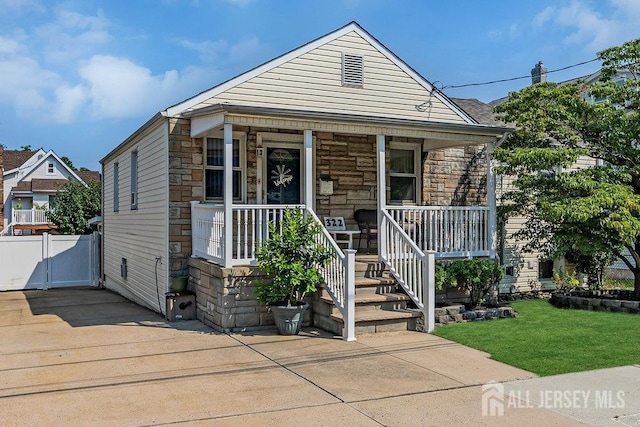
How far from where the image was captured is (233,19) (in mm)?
15617

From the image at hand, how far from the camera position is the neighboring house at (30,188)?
1300 inches

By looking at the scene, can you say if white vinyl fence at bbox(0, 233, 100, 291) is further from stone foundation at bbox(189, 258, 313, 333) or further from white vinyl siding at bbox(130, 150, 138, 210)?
stone foundation at bbox(189, 258, 313, 333)

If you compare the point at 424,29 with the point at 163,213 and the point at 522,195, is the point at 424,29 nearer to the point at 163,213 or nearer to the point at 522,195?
the point at 522,195

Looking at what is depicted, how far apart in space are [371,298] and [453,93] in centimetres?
959

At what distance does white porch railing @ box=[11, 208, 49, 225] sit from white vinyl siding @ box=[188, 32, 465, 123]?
88.2ft

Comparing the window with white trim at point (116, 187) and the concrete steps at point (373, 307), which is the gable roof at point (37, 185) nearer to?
the window with white trim at point (116, 187)

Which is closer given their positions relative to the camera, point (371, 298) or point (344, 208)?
point (371, 298)

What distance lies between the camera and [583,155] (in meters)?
10.7

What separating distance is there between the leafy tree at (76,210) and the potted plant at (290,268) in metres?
15.6

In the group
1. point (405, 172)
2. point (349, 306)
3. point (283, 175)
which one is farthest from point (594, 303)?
point (283, 175)

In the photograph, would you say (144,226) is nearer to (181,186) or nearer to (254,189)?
(181,186)

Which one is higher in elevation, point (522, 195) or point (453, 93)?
point (453, 93)

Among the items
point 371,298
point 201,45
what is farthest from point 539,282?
point 201,45

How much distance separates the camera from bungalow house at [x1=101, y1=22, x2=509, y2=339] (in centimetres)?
838
